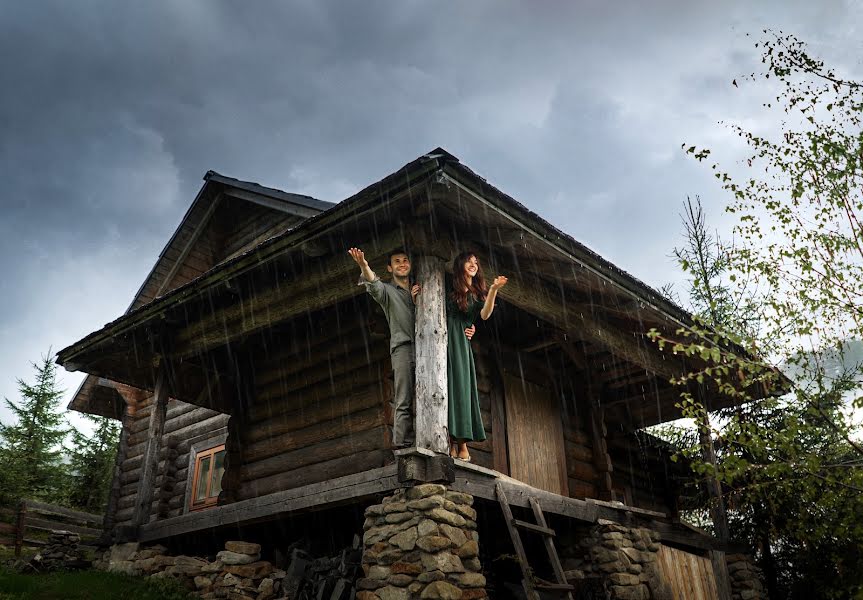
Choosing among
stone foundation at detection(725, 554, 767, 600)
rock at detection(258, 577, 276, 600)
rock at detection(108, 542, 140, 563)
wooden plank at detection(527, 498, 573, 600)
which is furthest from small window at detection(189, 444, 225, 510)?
stone foundation at detection(725, 554, 767, 600)

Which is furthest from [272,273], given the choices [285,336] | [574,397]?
[574,397]

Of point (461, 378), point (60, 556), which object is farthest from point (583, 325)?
point (60, 556)

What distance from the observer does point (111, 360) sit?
1079cm

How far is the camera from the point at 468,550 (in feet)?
20.9

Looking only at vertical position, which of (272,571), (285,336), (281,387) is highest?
(285,336)

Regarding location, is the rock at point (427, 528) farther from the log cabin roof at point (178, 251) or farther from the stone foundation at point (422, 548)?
the log cabin roof at point (178, 251)

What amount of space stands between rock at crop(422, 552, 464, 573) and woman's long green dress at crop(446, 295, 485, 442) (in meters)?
1.39

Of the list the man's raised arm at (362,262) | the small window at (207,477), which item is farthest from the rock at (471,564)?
the small window at (207,477)

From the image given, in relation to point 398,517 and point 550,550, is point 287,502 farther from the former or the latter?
point 550,550

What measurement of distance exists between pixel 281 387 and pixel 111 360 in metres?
2.66

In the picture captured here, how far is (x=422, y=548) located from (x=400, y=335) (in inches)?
85.1

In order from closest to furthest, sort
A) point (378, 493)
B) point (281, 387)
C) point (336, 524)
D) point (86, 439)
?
point (378, 493) < point (336, 524) < point (281, 387) < point (86, 439)

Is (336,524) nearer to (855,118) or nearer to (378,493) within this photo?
(378,493)

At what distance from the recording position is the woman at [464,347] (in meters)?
7.38
